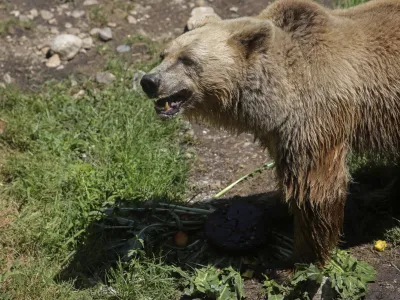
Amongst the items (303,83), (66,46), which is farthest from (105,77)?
(303,83)

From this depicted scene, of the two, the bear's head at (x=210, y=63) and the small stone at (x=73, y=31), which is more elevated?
the bear's head at (x=210, y=63)

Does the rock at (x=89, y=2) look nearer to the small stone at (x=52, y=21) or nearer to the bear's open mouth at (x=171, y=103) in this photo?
the small stone at (x=52, y=21)

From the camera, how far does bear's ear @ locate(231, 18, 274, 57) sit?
4.51 metres

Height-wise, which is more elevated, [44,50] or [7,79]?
[44,50]

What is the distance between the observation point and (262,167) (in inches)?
247

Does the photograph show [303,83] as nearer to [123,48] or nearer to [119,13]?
[123,48]

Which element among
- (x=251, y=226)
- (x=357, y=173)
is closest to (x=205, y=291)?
(x=251, y=226)

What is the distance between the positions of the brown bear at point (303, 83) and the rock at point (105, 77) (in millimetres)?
2801

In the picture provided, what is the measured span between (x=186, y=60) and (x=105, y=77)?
2.99m

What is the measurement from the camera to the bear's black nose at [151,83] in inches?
182

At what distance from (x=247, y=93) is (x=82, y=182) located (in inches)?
77.8

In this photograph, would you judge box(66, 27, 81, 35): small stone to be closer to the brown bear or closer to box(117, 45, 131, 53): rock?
box(117, 45, 131, 53): rock

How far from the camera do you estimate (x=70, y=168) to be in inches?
245

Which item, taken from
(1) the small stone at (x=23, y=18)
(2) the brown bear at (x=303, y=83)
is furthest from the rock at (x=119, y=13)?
(2) the brown bear at (x=303, y=83)
